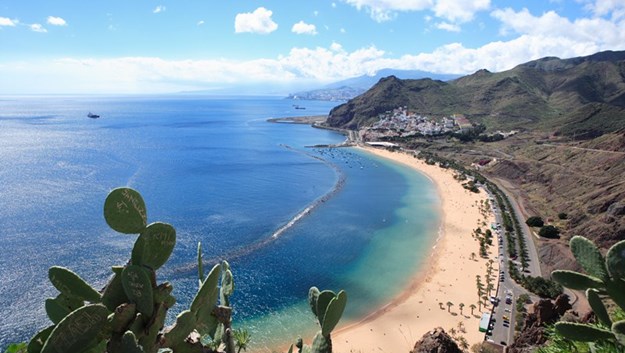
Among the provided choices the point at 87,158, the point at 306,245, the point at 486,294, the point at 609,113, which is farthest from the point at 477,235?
the point at 87,158

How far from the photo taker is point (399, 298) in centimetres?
3819

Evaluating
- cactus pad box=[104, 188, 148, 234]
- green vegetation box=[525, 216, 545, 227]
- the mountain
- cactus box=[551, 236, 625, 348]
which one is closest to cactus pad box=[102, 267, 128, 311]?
cactus pad box=[104, 188, 148, 234]

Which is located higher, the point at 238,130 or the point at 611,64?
the point at 611,64

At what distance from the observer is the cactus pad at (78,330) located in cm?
490

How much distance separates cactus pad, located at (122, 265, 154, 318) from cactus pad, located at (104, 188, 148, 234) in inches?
22.7

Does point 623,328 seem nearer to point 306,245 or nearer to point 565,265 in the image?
point 565,265

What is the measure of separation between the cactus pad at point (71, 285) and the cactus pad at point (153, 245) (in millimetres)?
1052

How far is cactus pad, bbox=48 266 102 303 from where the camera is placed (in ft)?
20.1

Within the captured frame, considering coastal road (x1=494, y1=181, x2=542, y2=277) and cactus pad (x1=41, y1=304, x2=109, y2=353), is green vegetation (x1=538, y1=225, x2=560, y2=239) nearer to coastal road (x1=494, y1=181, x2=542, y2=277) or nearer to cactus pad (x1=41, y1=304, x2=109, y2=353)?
coastal road (x1=494, y1=181, x2=542, y2=277)

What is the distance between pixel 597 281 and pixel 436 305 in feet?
102

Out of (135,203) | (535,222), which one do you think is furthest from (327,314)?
(535,222)

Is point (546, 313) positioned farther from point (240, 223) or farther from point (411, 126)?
point (411, 126)

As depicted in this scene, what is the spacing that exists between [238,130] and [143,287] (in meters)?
178

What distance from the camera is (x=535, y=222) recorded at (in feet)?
179
